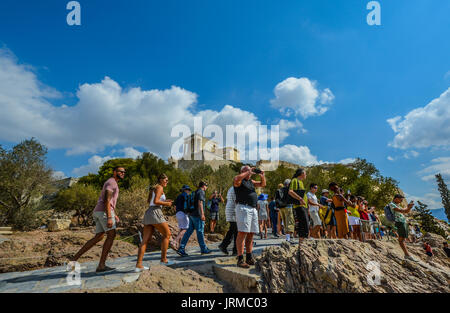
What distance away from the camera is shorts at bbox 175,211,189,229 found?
5660 millimetres

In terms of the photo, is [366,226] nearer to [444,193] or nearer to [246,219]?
[246,219]

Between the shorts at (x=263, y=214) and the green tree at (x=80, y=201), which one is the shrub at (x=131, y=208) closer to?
the shorts at (x=263, y=214)

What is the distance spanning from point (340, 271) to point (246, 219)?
1.53m

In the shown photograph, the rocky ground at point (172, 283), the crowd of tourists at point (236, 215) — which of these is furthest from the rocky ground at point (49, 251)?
the rocky ground at point (172, 283)

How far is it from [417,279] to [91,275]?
547cm

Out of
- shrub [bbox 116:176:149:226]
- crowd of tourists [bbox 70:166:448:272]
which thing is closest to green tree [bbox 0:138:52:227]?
shrub [bbox 116:176:149:226]

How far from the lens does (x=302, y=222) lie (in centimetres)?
506

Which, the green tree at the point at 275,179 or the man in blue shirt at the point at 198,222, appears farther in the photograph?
the green tree at the point at 275,179

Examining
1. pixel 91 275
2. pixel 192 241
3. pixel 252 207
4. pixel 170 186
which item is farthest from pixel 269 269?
pixel 170 186

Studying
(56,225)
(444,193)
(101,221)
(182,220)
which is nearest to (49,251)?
(101,221)

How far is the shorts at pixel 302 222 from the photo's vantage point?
4.93 meters

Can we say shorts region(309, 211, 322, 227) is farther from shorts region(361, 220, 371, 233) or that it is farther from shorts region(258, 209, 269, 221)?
shorts region(361, 220, 371, 233)

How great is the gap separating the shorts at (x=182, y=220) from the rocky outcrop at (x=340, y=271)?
101 inches

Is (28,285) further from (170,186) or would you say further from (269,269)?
(170,186)
